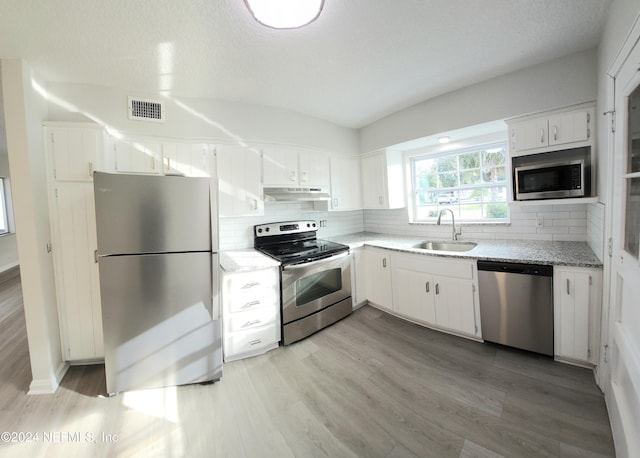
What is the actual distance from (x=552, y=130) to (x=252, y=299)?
302 cm

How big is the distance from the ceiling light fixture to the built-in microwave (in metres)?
2.21

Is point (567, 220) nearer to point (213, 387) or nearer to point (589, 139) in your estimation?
point (589, 139)

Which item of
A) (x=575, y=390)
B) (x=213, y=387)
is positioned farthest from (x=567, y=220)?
(x=213, y=387)

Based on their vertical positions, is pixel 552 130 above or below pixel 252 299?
above

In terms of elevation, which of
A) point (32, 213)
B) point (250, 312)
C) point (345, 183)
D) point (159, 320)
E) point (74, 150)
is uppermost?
point (74, 150)

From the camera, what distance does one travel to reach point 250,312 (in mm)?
2252

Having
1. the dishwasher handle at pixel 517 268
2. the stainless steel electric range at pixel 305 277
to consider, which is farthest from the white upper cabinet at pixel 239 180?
the dishwasher handle at pixel 517 268

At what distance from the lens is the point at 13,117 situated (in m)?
1.79

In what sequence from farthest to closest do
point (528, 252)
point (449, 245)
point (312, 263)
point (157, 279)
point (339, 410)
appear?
point (449, 245) < point (312, 263) < point (528, 252) < point (157, 279) < point (339, 410)

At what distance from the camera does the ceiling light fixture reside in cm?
117

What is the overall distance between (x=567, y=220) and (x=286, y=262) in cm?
273

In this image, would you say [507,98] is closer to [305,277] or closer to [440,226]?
[440,226]

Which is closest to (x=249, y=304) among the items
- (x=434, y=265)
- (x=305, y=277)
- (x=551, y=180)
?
(x=305, y=277)

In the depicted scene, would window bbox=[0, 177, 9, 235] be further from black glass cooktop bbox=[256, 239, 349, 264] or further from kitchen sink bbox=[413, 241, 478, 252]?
kitchen sink bbox=[413, 241, 478, 252]
